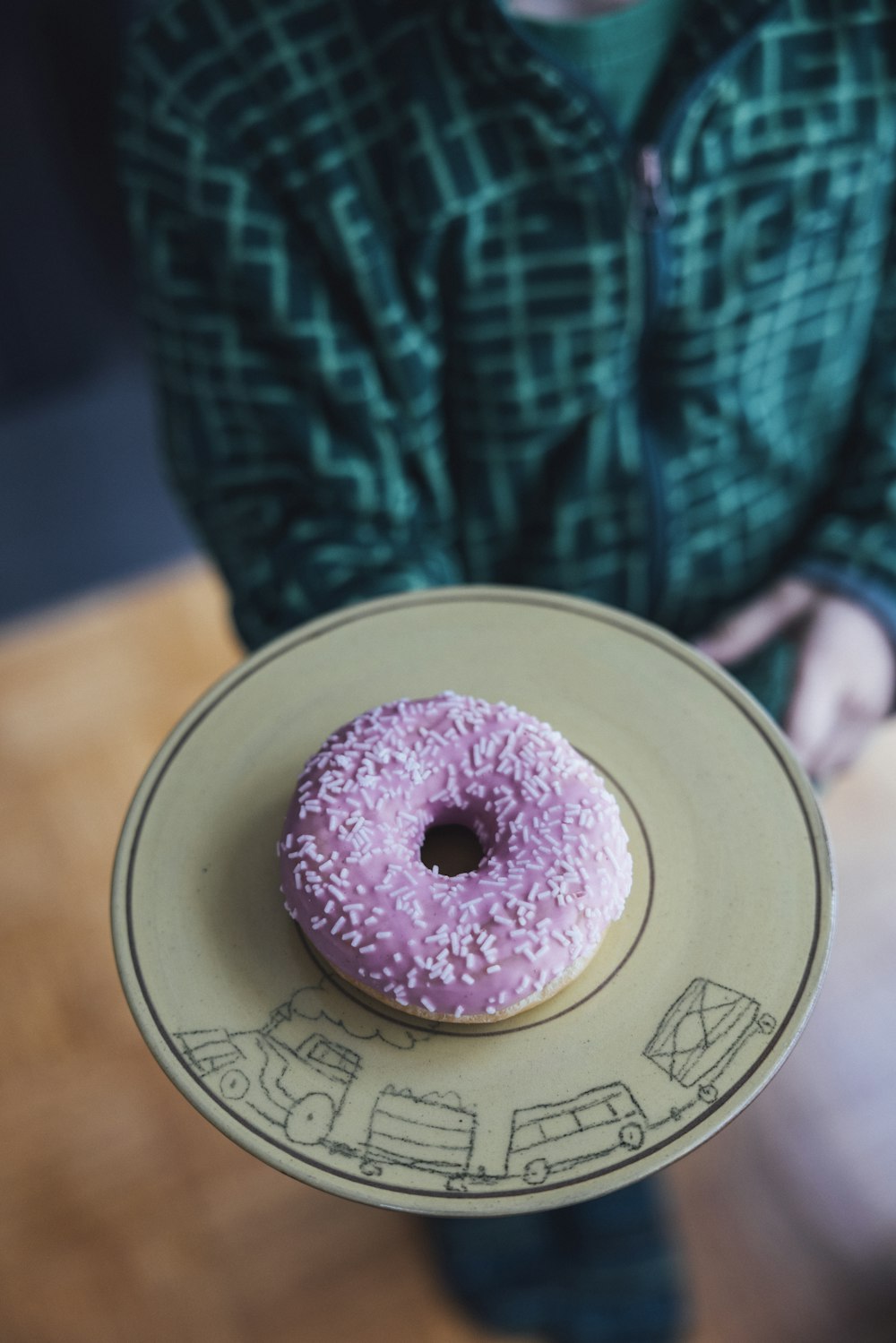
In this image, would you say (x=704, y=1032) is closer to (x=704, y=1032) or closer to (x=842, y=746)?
(x=704, y=1032)

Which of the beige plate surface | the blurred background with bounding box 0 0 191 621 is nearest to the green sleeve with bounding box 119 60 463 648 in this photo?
the beige plate surface

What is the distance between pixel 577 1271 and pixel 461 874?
711 millimetres

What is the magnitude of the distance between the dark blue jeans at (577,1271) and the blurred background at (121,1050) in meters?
0.03

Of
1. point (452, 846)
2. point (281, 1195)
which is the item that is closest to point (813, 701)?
point (452, 846)

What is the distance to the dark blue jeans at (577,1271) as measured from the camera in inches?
41.1

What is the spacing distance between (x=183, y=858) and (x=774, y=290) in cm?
56

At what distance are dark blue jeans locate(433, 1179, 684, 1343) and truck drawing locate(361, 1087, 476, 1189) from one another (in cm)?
65

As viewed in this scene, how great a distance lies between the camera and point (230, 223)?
684 millimetres

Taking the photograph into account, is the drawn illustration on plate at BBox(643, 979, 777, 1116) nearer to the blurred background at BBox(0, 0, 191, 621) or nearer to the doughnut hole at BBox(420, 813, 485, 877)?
the doughnut hole at BBox(420, 813, 485, 877)

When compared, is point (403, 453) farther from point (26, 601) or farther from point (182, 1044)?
point (26, 601)

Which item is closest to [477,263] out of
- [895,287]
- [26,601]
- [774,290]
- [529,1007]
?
[774,290]

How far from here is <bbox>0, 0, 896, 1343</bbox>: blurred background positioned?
1.07 metres

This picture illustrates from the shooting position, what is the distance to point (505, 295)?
73cm

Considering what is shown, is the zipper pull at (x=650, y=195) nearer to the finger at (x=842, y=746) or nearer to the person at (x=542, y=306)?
the person at (x=542, y=306)
